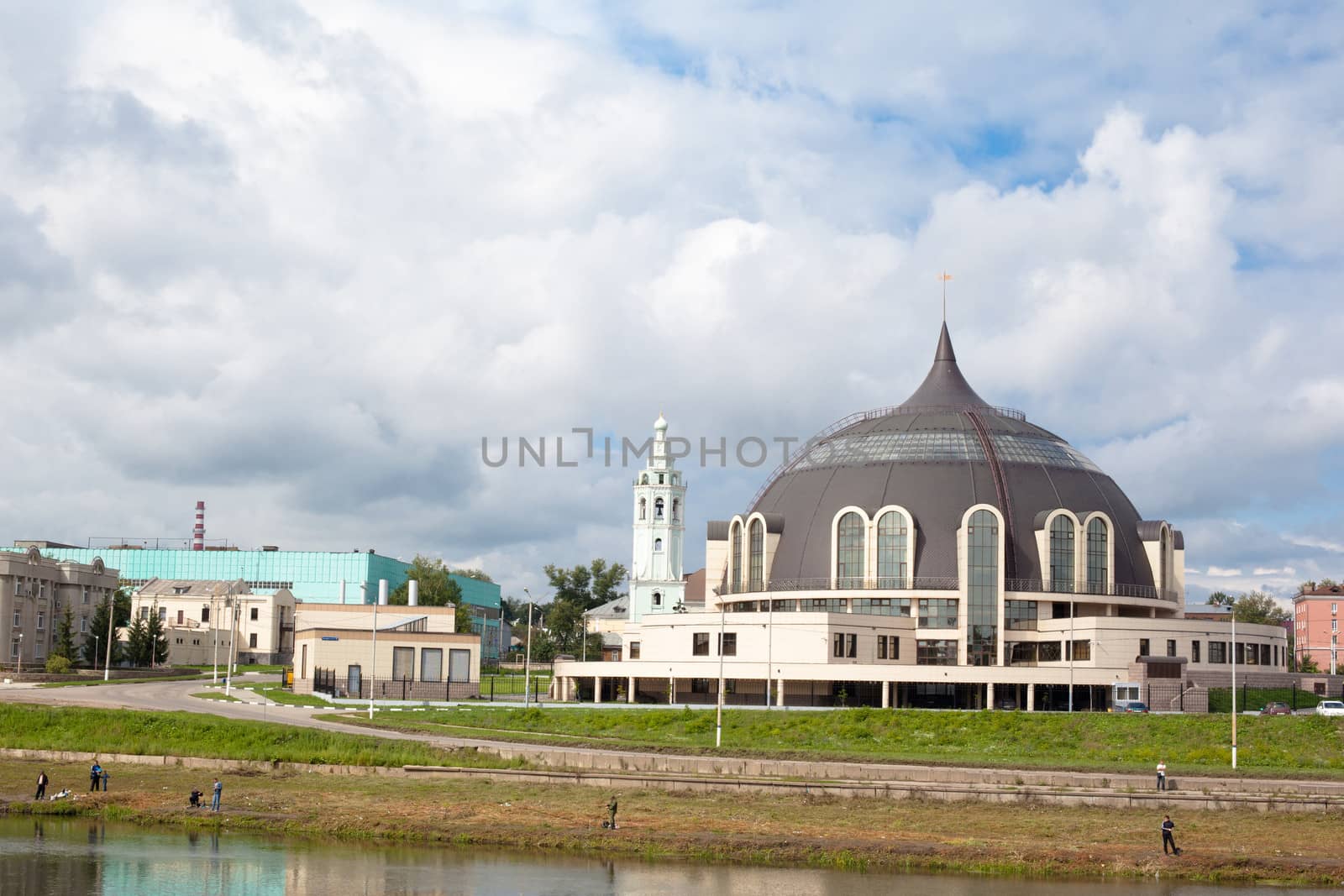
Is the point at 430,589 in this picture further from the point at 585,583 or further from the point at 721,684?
the point at 721,684

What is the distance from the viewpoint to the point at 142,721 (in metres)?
59.7

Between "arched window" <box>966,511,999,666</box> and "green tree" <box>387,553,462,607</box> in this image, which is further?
"green tree" <box>387,553,462,607</box>

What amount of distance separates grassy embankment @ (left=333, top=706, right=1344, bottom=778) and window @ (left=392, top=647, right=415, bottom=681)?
13.1 metres

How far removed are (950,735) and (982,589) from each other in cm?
2216

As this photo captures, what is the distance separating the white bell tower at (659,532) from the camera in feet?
456

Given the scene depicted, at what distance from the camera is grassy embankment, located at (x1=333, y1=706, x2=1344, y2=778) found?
191 feet

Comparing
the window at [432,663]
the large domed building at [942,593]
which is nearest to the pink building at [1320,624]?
the large domed building at [942,593]

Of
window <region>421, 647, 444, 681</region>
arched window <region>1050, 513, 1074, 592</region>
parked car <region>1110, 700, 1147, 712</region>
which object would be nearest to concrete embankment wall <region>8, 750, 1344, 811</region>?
parked car <region>1110, 700, 1147, 712</region>

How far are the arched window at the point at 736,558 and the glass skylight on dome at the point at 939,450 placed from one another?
6.14m

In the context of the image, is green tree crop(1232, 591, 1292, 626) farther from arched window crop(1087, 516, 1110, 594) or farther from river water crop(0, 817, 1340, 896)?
river water crop(0, 817, 1340, 896)

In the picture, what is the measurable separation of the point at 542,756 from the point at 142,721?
1810 centimetres

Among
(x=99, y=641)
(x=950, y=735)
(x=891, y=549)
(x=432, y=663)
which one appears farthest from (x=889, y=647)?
(x=99, y=641)

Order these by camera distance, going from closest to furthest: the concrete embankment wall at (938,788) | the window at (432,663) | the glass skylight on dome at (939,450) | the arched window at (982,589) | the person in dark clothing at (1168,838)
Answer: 1. the person in dark clothing at (1168,838)
2. the concrete embankment wall at (938,788)
3. the window at (432,663)
4. the arched window at (982,589)
5. the glass skylight on dome at (939,450)

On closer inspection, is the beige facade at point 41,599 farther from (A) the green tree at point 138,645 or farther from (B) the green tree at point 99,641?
(A) the green tree at point 138,645
